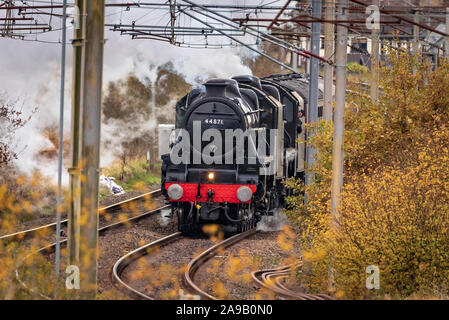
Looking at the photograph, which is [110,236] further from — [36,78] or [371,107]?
[36,78]

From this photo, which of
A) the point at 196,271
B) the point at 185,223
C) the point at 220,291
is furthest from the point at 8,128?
the point at 220,291

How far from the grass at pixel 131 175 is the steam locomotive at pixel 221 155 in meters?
8.98

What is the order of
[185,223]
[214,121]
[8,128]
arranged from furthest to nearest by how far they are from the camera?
1. [8,128]
2. [185,223]
3. [214,121]

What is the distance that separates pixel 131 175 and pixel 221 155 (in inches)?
439

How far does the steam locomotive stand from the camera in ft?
57.0

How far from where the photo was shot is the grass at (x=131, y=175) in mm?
27109

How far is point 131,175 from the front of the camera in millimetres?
28125

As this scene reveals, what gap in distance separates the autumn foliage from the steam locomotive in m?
2.19
